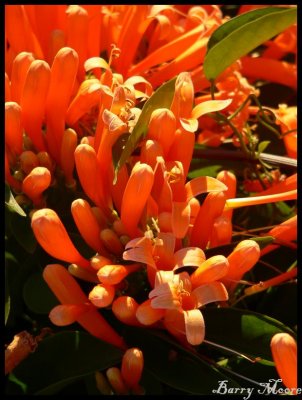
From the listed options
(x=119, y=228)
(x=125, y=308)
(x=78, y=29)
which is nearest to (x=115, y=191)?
(x=119, y=228)

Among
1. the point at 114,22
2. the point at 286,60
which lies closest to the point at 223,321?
the point at 114,22

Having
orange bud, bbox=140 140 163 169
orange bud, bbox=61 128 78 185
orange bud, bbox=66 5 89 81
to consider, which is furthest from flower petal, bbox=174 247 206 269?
orange bud, bbox=66 5 89 81

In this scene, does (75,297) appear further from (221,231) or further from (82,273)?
(221,231)

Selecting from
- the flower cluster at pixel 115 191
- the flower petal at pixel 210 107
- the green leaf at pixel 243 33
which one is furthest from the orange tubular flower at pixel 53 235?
the green leaf at pixel 243 33

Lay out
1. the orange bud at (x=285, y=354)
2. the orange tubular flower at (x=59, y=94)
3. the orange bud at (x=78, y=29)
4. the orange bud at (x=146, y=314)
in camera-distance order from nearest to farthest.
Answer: the orange bud at (x=285, y=354) → the orange bud at (x=146, y=314) → the orange tubular flower at (x=59, y=94) → the orange bud at (x=78, y=29)

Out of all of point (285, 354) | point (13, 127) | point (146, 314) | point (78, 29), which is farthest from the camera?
point (78, 29)

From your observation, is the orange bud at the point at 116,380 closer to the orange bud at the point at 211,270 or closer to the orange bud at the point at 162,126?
the orange bud at the point at 211,270

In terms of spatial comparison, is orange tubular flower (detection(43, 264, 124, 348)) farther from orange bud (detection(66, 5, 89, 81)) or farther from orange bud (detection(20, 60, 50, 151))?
orange bud (detection(66, 5, 89, 81))

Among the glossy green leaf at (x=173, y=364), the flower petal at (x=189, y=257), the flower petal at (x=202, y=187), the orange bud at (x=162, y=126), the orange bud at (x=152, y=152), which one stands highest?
the orange bud at (x=162, y=126)
